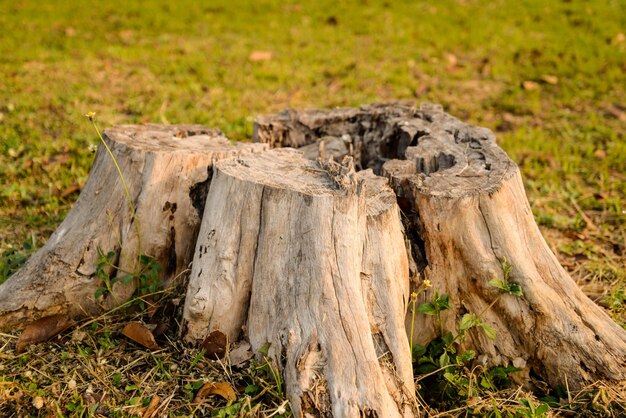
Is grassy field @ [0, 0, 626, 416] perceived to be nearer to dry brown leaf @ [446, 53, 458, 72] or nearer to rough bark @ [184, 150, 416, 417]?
dry brown leaf @ [446, 53, 458, 72]

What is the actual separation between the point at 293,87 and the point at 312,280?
4.67 meters

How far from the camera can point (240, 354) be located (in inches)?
102

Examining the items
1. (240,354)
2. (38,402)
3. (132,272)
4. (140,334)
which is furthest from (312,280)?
(38,402)

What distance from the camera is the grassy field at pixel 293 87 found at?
144 inches

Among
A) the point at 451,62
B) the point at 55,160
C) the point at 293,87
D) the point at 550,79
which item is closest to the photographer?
the point at 55,160

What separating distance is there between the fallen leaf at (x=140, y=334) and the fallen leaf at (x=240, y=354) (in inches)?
15.8

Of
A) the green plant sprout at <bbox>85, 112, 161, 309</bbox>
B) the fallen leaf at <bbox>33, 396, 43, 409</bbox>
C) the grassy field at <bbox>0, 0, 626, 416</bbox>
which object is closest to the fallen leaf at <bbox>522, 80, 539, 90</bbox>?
the grassy field at <bbox>0, 0, 626, 416</bbox>

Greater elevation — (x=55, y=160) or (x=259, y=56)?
(x=259, y=56)

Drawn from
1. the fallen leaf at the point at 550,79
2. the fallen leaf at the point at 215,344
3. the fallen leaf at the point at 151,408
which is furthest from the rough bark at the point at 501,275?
the fallen leaf at the point at 550,79

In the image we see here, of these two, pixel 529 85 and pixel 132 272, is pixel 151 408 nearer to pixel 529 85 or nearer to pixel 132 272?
pixel 132 272

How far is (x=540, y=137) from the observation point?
223 inches

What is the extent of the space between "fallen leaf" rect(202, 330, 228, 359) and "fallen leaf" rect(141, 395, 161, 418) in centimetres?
29

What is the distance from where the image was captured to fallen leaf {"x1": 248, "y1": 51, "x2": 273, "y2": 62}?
7.53 meters

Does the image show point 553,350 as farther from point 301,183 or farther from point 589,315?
point 301,183
